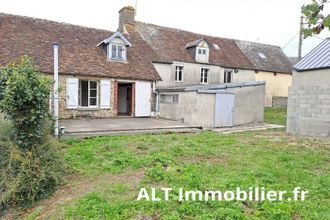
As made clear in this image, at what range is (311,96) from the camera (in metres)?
12.3

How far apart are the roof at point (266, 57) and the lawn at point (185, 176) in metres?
18.5

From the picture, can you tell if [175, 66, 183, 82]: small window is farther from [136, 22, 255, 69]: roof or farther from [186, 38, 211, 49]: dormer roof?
[186, 38, 211, 49]: dormer roof

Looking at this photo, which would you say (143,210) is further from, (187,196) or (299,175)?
(299,175)

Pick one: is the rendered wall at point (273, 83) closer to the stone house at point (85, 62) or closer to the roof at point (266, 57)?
the roof at point (266, 57)

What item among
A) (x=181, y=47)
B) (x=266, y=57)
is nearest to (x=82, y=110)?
(x=181, y=47)

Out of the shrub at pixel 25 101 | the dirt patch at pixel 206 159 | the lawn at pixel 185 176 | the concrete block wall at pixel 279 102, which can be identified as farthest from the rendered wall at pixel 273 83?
the shrub at pixel 25 101

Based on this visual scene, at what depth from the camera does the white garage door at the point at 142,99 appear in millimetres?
17828

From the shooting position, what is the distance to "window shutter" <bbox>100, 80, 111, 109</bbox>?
16.6 m

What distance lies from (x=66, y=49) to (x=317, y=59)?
13296mm

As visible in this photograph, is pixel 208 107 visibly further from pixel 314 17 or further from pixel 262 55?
pixel 262 55

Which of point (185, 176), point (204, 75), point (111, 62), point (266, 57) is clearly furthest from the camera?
point (266, 57)

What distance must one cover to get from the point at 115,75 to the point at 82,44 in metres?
3.14

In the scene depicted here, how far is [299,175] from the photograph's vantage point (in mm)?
6387

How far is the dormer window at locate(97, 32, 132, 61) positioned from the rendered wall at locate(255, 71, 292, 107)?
13.9 metres
